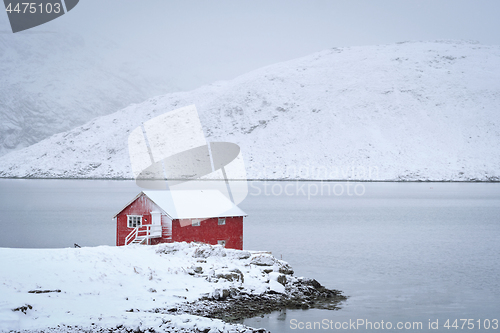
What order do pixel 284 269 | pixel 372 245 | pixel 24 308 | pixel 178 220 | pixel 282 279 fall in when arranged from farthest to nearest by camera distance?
pixel 372 245, pixel 178 220, pixel 284 269, pixel 282 279, pixel 24 308

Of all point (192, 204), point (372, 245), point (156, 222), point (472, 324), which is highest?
point (192, 204)

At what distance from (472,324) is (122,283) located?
10.7 metres

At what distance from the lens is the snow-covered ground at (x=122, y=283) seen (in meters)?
11.7

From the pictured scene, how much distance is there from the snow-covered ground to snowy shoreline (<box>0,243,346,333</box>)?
22 millimetres

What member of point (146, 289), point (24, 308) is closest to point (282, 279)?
point (146, 289)

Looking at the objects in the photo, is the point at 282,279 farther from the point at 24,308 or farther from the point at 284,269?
the point at 24,308

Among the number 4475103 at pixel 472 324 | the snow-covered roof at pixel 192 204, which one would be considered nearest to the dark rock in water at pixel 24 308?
the snow-covered roof at pixel 192 204

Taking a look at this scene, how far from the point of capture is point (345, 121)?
353 feet

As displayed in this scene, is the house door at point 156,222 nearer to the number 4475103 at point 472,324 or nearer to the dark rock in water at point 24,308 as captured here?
the dark rock in water at point 24,308

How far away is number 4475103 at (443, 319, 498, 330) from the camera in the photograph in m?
15.4

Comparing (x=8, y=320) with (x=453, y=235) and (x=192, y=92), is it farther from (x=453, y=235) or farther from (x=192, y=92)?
(x=192, y=92)

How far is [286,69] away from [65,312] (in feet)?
403

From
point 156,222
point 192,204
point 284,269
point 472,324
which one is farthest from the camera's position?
point 192,204

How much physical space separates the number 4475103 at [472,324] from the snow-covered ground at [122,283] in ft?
17.9
